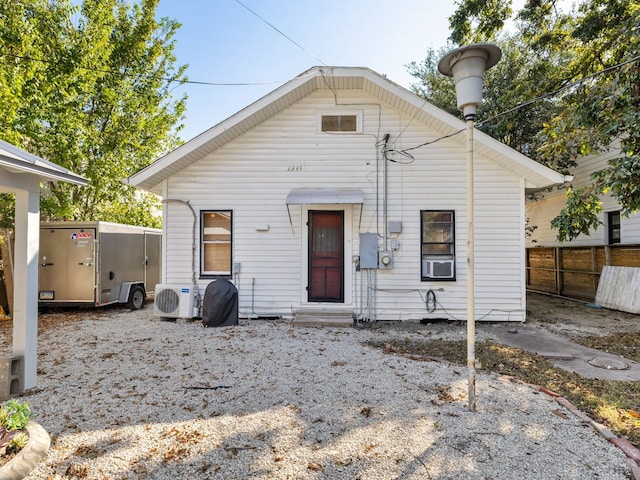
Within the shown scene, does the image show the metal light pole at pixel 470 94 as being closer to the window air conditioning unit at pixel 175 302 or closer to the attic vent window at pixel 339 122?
the attic vent window at pixel 339 122

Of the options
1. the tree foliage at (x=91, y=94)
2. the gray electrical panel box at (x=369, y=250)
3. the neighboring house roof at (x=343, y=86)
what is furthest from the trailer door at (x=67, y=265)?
the gray electrical panel box at (x=369, y=250)

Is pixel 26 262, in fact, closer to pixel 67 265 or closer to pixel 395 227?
pixel 67 265

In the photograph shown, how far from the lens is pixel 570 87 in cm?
709

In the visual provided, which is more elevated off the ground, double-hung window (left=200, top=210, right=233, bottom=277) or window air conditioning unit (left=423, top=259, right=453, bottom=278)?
double-hung window (left=200, top=210, right=233, bottom=277)

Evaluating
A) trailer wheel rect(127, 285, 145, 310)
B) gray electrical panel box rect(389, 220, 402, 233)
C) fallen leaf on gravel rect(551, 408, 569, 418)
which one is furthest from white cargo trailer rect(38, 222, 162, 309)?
fallen leaf on gravel rect(551, 408, 569, 418)

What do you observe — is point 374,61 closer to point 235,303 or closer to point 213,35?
point 213,35

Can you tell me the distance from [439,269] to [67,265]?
29.0ft

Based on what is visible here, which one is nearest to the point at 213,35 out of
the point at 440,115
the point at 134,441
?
the point at 440,115

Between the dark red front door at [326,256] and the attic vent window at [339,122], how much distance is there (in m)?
1.90

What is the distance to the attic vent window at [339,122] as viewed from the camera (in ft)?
25.6

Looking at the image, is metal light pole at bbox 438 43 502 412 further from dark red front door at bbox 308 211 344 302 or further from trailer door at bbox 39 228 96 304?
trailer door at bbox 39 228 96 304

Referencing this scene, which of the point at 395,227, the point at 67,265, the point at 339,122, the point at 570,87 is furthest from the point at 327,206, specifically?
the point at 67,265

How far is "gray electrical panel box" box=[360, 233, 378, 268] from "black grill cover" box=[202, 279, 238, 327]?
285 centimetres

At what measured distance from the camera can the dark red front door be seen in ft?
25.5
